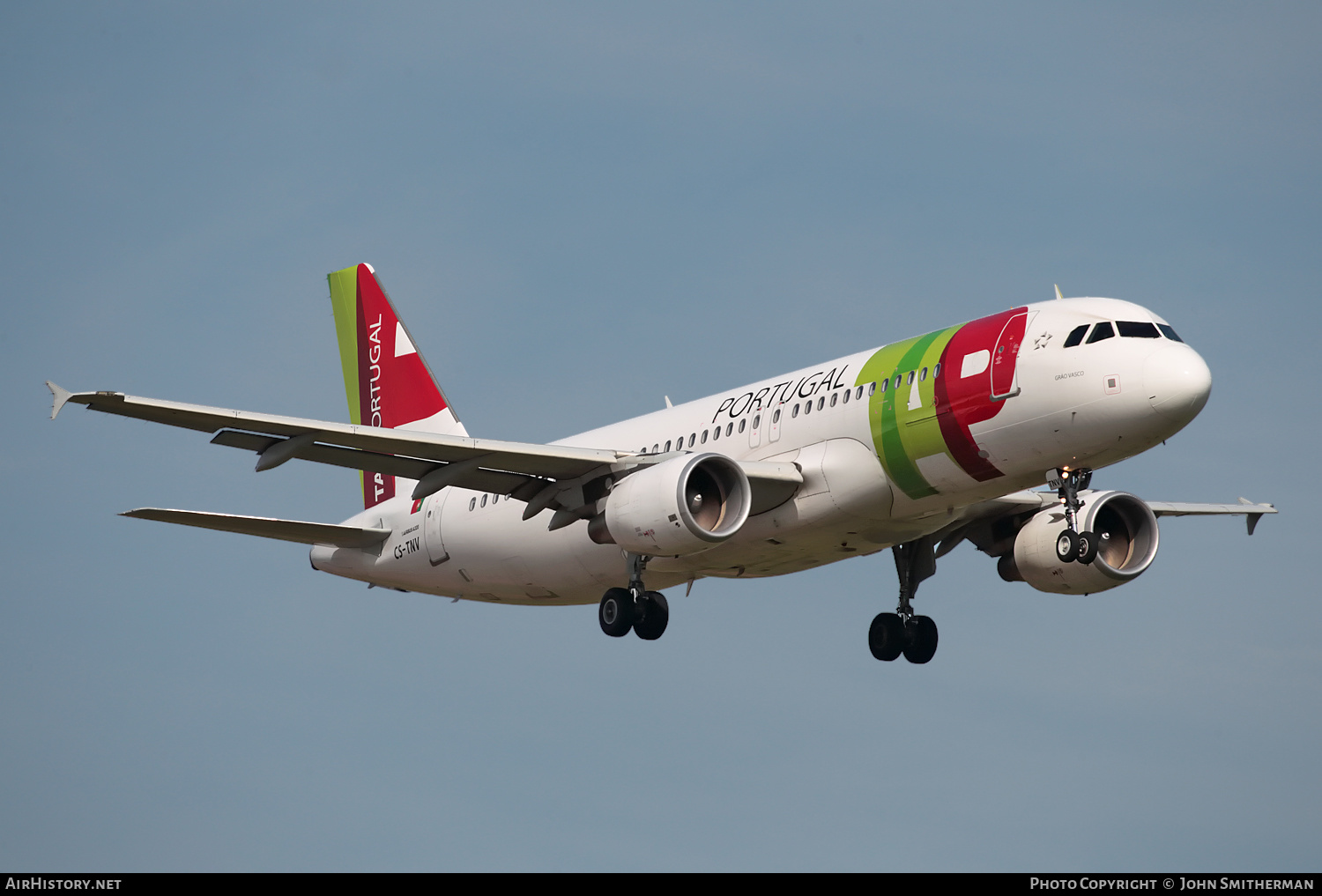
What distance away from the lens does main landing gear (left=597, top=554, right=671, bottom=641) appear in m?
35.3

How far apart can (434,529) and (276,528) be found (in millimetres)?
3640

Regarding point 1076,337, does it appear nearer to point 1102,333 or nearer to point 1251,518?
point 1102,333

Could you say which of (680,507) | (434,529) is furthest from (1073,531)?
(434,529)

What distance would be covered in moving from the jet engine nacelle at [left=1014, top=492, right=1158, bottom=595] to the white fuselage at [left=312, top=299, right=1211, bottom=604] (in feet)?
8.73

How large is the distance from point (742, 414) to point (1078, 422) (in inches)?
302

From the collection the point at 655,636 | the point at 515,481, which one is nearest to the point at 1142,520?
the point at 655,636

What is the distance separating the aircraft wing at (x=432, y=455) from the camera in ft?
99.2

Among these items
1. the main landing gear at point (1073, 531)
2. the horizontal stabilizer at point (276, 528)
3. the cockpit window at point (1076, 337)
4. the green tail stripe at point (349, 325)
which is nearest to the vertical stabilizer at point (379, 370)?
the green tail stripe at point (349, 325)

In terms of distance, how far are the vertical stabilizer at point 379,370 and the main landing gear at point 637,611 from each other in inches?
400

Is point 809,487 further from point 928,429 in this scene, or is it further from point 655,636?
point 655,636

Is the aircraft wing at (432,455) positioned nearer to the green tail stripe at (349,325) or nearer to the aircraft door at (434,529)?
the aircraft door at (434,529)

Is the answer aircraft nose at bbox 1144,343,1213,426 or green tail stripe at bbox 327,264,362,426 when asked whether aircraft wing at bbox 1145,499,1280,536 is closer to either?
aircraft nose at bbox 1144,343,1213,426
